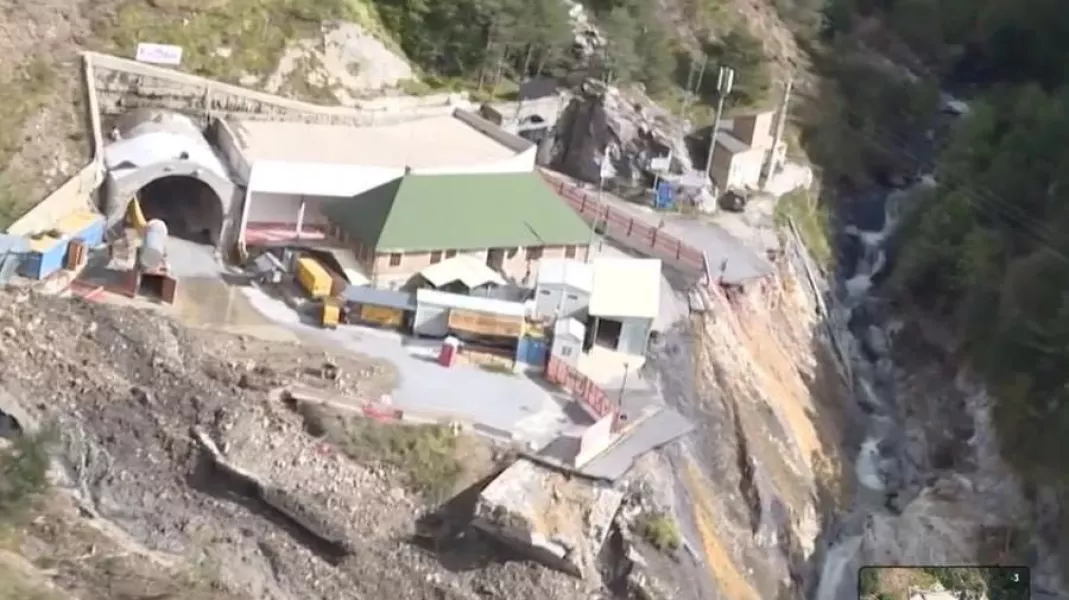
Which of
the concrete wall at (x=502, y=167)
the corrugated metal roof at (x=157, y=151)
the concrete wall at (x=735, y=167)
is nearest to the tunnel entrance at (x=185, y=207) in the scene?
the corrugated metal roof at (x=157, y=151)

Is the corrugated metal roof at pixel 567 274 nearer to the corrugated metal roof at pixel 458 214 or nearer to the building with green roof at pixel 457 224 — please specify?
the building with green roof at pixel 457 224

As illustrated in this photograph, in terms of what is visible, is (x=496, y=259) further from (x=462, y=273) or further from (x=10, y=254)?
(x=10, y=254)

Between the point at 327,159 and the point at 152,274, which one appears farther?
the point at 327,159

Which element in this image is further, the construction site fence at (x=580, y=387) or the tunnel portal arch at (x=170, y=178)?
the tunnel portal arch at (x=170, y=178)

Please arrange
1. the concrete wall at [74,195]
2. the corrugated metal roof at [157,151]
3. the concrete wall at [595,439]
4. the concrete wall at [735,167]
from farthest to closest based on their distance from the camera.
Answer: the concrete wall at [735,167], the corrugated metal roof at [157,151], the concrete wall at [74,195], the concrete wall at [595,439]

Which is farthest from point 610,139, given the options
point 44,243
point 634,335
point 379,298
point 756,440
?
point 44,243

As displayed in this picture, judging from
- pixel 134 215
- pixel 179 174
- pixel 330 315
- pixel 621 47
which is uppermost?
pixel 621 47

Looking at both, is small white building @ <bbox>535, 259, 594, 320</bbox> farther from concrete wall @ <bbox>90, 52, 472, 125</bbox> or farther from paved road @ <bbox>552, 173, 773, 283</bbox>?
concrete wall @ <bbox>90, 52, 472, 125</bbox>
